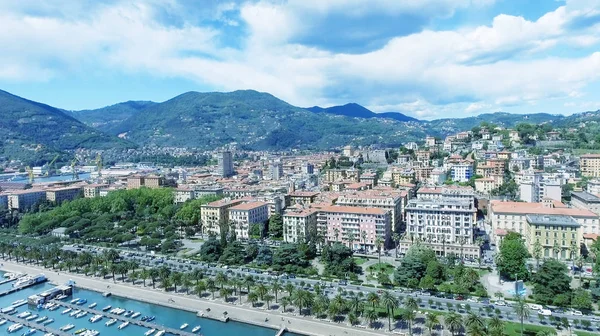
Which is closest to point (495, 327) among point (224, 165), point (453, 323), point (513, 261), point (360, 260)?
point (453, 323)

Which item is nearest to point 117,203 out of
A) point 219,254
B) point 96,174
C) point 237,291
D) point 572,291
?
point 219,254

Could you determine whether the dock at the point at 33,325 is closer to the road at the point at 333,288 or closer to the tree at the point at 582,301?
the road at the point at 333,288

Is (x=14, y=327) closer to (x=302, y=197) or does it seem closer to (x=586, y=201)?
(x=302, y=197)

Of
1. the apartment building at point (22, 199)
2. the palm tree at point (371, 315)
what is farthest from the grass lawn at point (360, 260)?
the apartment building at point (22, 199)

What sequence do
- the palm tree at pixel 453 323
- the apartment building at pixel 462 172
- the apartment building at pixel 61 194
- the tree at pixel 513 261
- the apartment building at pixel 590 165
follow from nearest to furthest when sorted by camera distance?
the palm tree at pixel 453 323 → the tree at pixel 513 261 → the apartment building at pixel 590 165 → the apartment building at pixel 462 172 → the apartment building at pixel 61 194

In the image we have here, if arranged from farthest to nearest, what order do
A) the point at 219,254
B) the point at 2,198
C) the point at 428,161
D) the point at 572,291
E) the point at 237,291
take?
the point at 428,161 → the point at 2,198 → the point at 219,254 → the point at 237,291 → the point at 572,291

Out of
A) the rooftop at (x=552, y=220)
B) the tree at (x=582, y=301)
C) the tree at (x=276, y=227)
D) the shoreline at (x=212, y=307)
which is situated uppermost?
the rooftop at (x=552, y=220)

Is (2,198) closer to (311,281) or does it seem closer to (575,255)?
(311,281)
